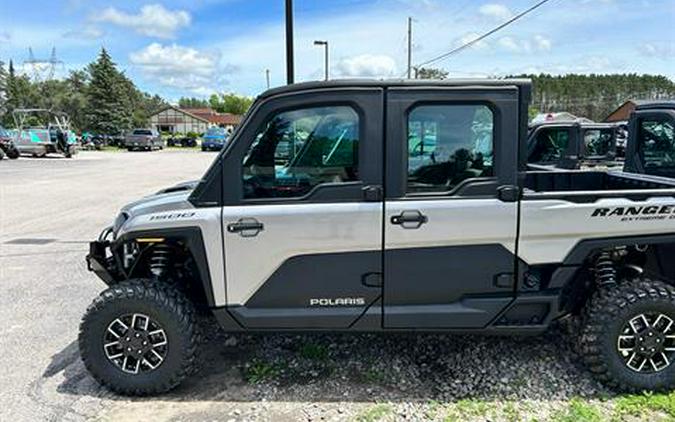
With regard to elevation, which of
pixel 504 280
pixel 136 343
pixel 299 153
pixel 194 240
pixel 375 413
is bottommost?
pixel 375 413

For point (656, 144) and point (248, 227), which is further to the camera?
point (656, 144)

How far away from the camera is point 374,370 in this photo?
3.84m

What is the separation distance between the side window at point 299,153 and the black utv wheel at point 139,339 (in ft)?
3.27

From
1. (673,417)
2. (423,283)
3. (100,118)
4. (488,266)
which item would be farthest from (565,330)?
Result: (100,118)

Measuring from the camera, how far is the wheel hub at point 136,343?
3494 millimetres

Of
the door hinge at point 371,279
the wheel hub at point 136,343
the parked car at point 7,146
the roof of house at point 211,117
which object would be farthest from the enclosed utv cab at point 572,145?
the roof of house at point 211,117

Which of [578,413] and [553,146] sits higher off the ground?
[553,146]

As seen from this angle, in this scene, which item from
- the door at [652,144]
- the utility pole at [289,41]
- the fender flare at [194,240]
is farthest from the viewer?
the utility pole at [289,41]

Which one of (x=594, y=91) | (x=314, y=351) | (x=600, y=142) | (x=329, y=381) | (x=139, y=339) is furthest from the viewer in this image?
(x=594, y=91)

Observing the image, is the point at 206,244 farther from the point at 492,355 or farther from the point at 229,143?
the point at 492,355

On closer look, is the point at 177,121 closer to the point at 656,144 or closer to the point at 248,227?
the point at 656,144

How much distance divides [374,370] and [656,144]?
4471 millimetres

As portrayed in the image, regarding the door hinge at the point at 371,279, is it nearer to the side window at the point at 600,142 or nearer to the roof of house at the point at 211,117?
the side window at the point at 600,142

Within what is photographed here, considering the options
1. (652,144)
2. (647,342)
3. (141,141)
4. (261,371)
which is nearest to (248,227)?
(261,371)
